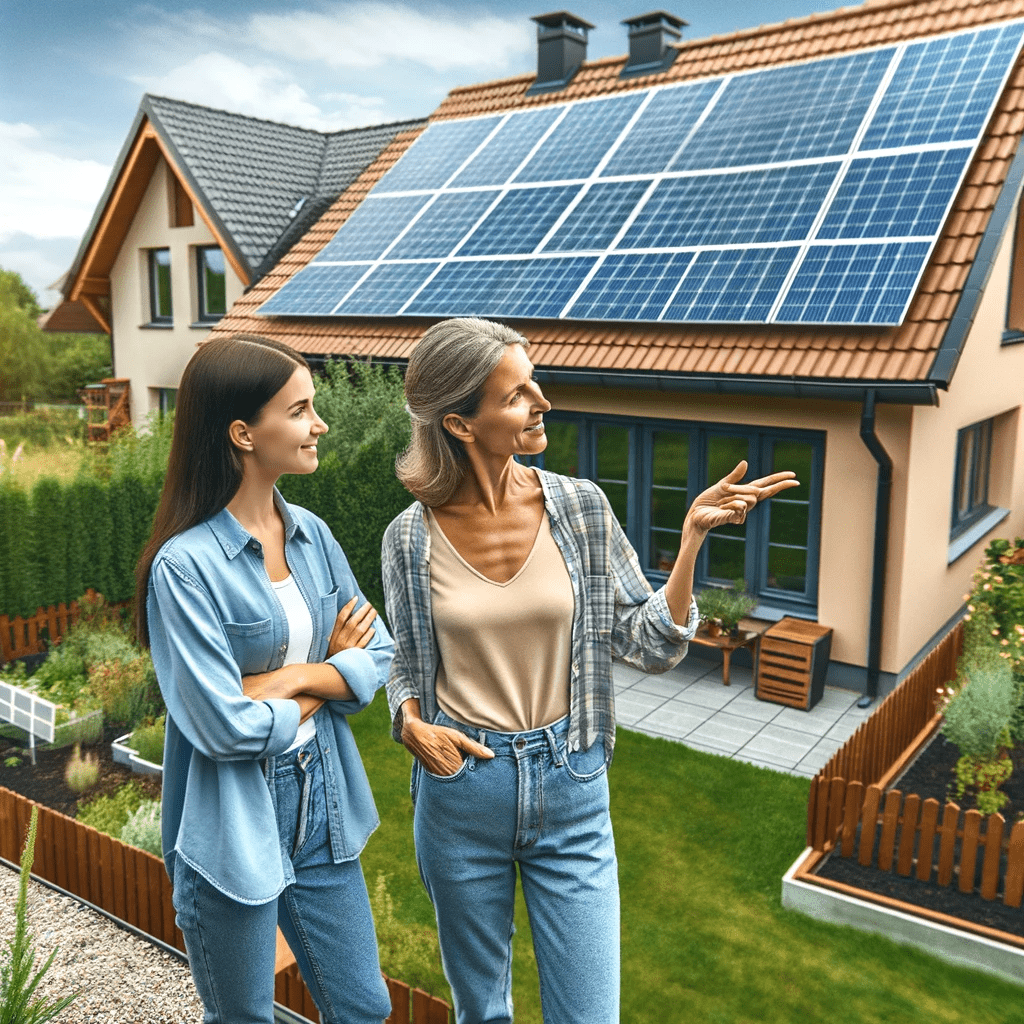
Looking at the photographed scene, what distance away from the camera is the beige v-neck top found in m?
2.89

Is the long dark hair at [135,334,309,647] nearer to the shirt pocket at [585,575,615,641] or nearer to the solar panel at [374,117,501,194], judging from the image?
the shirt pocket at [585,575,615,641]

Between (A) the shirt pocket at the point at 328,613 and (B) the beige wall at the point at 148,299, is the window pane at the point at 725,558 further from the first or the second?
(B) the beige wall at the point at 148,299

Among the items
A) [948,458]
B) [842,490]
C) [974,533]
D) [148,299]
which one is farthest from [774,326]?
[148,299]

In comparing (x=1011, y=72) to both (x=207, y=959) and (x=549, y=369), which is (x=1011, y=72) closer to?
(x=549, y=369)

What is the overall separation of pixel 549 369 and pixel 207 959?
8290 millimetres

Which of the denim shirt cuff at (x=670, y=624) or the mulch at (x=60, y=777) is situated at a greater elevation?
the denim shirt cuff at (x=670, y=624)

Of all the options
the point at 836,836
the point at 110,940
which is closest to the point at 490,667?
the point at 110,940

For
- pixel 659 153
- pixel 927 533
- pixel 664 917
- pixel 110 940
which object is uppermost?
pixel 659 153

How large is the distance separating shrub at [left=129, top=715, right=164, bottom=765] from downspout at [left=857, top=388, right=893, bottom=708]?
20.6 feet

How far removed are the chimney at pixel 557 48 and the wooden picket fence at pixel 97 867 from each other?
1306 centimetres

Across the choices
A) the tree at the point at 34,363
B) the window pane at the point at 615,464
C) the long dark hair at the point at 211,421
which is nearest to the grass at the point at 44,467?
the window pane at the point at 615,464

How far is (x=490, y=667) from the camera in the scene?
290cm

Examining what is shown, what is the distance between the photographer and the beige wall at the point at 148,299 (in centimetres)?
1731

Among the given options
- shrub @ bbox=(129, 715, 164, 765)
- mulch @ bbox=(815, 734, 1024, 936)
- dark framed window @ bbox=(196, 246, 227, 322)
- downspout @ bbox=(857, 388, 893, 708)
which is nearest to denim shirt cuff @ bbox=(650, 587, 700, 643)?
mulch @ bbox=(815, 734, 1024, 936)
